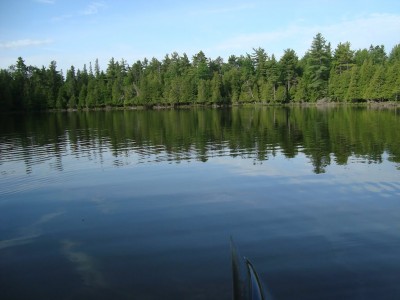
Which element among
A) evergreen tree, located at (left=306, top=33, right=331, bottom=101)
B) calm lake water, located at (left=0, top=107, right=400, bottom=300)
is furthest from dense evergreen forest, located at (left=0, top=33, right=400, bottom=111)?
calm lake water, located at (left=0, top=107, right=400, bottom=300)

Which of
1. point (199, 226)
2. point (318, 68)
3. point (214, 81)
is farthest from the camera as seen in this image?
point (214, 81)

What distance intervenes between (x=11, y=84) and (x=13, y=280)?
13069cm

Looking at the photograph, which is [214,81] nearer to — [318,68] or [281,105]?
[281,105]

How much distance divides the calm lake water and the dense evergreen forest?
266 feet

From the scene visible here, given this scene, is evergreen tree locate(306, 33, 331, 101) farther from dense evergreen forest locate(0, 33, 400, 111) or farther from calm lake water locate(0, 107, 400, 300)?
calm lake water locate(0, 107, 400, 300)

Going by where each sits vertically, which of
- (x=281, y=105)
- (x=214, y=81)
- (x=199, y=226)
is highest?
(x=214, y=81)

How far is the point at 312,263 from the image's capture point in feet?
31.4

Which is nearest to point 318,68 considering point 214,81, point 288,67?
point 288,67

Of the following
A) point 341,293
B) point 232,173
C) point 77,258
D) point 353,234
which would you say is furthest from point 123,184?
point 341,293

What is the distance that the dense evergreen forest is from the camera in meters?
104

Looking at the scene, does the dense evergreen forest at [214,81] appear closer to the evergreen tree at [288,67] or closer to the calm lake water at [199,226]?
the evergreen tree at [288,67]

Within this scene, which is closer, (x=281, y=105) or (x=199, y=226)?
(x=199, y=226)

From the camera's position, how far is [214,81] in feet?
417

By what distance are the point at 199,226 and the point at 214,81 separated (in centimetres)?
11789
